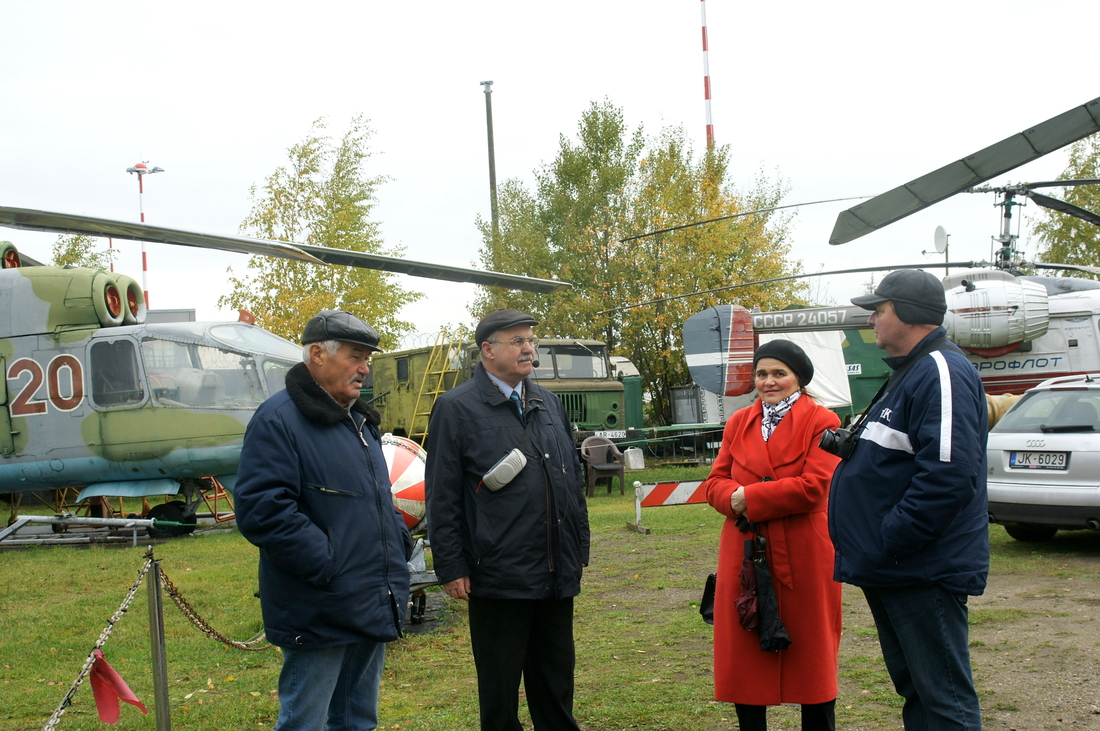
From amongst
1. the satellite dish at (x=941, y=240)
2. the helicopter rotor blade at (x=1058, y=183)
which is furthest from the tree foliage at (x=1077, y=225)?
the helicopter rotor blade at (x=1058, y=183)

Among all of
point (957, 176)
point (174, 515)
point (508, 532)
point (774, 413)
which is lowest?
point (174, 515)

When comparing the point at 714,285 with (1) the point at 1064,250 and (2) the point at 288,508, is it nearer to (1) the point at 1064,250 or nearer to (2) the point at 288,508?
(1) the point at 1064,250

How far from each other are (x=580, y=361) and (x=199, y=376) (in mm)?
8817

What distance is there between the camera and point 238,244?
552 centimetres

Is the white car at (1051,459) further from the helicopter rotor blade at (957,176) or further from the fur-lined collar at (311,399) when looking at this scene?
the fur-lined collar at (311,399)

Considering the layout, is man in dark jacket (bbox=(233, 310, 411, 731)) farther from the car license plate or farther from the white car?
the car license plate

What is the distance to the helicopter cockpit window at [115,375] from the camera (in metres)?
11.1

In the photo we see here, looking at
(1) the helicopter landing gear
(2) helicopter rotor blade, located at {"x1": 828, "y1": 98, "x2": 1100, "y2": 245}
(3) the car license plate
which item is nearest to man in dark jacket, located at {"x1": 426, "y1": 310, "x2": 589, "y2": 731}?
(3) the car license plate

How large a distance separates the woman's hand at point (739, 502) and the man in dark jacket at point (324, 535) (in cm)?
130

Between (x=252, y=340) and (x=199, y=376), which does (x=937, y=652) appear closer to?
(x=199, y=376)

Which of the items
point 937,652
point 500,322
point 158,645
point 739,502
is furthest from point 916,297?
point 158,645

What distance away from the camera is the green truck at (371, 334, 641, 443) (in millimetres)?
17922

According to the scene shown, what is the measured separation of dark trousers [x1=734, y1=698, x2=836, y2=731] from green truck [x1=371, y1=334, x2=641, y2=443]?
Answer: 541 inches

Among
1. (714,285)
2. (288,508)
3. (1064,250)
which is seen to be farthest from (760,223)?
(288,508)
